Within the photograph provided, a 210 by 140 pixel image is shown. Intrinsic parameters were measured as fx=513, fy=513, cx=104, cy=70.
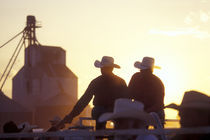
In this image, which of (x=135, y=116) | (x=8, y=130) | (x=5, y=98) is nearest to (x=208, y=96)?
(x=135, y=116)

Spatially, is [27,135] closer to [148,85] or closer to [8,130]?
[148,85]

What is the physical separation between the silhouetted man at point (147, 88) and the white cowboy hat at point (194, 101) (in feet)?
8.68

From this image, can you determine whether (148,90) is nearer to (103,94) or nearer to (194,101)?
(103,94)

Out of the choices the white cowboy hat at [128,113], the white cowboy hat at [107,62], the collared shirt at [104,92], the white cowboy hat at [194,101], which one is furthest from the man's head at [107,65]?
the white cowboy hat at [194,101]

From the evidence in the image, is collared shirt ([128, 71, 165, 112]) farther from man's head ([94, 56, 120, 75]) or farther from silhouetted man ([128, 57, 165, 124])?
man's head ([94, 56, 120, 75])

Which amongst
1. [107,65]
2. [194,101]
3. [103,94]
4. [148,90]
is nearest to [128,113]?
[194,101]

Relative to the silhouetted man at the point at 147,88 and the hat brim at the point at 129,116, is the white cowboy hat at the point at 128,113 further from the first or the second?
the silhouetted man at the point at 147,88

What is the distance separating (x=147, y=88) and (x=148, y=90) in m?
0.05

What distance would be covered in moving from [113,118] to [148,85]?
86.0 inches

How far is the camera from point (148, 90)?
732 centimetres

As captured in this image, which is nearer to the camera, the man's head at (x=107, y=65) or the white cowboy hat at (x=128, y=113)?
the white cowboy hat at (x=128, y=113)

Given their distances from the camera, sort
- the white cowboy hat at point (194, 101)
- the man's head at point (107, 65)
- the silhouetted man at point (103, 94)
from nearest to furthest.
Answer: the white cowboy hat at point (194, 101)
the silhouetted man at point (103, 94)
the man's head at point (107, 65)

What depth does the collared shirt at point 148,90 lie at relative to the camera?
7.27m

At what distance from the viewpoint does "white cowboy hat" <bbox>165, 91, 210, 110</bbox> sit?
4078 millimetres
